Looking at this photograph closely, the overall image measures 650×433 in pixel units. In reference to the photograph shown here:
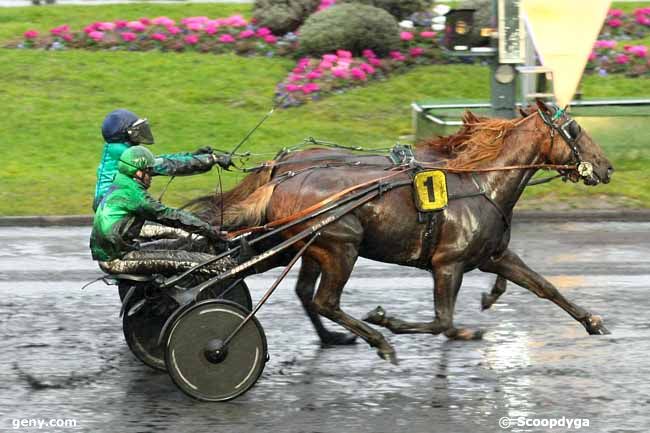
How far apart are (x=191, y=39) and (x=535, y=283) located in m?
13.9

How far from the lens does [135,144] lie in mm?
8289

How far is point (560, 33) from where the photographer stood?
587 inches

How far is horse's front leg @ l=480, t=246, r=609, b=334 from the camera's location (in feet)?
27.0

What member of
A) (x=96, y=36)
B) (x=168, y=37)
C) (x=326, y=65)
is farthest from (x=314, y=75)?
(x=96, y=36)

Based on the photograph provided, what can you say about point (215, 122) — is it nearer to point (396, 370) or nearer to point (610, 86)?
point (610, 86)

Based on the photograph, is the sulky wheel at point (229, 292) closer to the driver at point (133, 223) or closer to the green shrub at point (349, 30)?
the driver at point (133, 223)

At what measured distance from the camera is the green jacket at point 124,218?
23.9 ft

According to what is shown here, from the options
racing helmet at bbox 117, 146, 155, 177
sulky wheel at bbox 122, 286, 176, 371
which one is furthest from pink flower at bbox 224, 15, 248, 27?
racing helmet at bbox 117, 146, 155, 177

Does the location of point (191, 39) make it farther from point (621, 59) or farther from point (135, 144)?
point (135, 144)

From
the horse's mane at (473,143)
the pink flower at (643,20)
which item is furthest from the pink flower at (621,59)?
the horse's mane at (473,143)

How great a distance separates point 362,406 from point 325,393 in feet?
1.12

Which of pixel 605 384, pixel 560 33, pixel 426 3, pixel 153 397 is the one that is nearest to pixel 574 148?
pixel 605 384

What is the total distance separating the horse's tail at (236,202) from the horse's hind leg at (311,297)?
567 mm

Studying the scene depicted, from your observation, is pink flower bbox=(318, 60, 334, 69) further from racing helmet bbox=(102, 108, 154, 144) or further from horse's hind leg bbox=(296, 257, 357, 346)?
horse's hind leg bbox=(296, 257, 357, 346)
